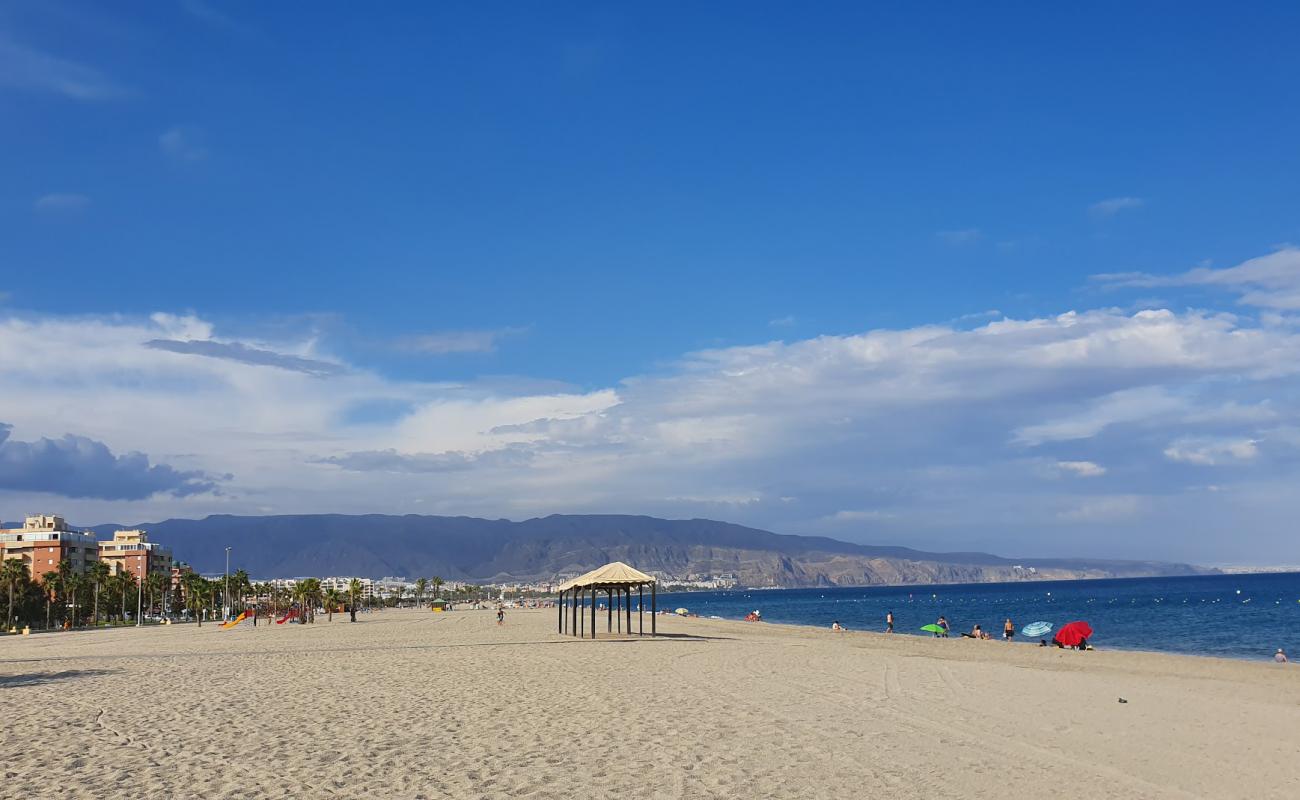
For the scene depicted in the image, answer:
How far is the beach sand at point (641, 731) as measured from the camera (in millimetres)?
10320

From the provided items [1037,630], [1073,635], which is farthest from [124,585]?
[1073,635]

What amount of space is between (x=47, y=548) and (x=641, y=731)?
13632 centimetres

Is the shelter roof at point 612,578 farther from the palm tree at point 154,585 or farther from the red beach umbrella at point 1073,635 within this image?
the palm tree at point 154,585

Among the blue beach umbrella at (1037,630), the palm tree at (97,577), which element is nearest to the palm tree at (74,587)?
the palm tree at (97,577)

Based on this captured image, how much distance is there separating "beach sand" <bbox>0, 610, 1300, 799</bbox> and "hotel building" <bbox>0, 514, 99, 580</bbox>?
116020 millimetres

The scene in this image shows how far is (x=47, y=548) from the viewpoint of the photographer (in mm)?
124875

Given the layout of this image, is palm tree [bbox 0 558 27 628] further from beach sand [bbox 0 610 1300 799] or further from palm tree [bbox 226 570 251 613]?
beach sand [bbox 0 610 1300 799]

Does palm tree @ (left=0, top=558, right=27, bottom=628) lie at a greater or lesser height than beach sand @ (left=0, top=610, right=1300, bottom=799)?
lesser

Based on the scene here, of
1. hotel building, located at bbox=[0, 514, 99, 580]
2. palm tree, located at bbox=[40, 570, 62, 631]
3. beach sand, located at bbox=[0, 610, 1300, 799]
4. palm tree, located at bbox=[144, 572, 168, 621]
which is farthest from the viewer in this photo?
hotel building, located at bbox=[0, 514, 99, 580]

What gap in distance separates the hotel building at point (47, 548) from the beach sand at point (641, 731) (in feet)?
381

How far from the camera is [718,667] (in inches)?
952

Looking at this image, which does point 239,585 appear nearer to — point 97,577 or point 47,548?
point 97,577

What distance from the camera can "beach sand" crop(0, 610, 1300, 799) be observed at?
10.3 m

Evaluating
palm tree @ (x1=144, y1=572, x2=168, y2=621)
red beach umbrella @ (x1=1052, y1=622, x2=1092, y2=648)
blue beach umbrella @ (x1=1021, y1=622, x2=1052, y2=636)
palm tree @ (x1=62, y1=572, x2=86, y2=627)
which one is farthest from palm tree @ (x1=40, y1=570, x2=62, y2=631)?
red beach umbrella @ (x1=1052, y1=622, x2=1092, y2=648)
